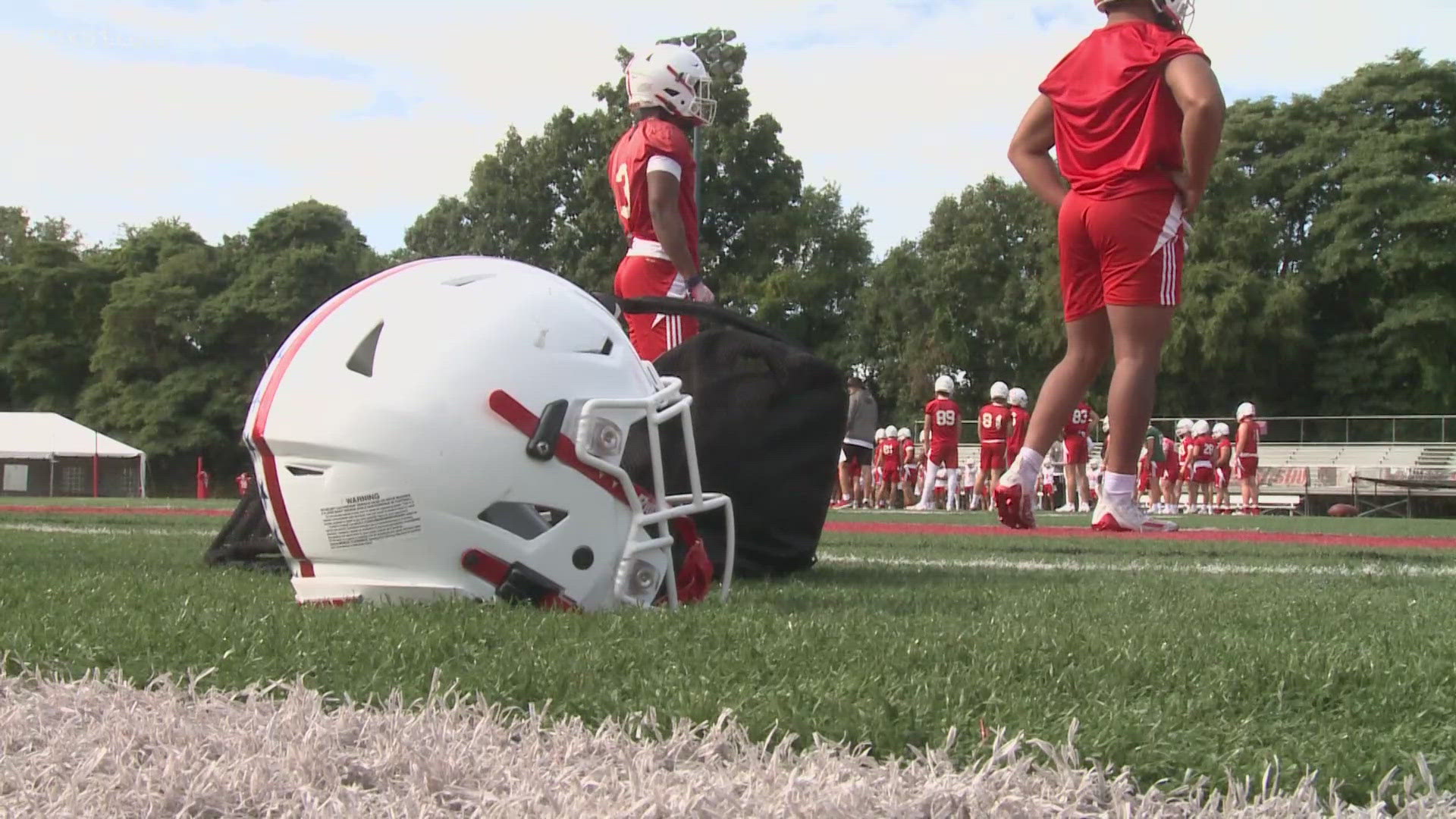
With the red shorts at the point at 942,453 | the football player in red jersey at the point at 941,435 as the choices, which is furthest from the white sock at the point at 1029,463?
the red shorts at the point at 942,453

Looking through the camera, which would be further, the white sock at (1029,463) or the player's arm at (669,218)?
the player's arm at (669,218)

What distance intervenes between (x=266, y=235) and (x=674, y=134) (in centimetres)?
5062

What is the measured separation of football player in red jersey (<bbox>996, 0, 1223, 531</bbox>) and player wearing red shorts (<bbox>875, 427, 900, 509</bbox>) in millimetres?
20479

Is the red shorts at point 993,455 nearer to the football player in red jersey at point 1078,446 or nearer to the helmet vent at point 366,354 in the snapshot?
the football player in red jersey at point 1078,446

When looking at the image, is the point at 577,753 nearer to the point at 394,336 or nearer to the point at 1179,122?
the point at 394,336

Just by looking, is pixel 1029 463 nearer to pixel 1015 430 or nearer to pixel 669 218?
pixel 669 218

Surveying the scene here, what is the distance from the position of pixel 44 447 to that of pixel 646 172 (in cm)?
3674

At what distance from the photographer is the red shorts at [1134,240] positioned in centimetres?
539

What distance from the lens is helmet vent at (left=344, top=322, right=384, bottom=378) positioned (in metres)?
2.72

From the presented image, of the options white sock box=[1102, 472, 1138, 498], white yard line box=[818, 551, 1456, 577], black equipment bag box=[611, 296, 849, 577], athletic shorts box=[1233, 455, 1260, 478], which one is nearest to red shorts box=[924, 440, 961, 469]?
athletic shorts box=[1233, 455, 1260, 478]

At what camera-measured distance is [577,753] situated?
1.52m

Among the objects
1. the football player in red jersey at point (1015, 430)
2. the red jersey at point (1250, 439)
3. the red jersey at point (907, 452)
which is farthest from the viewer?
the red jersey at point (907, 452)

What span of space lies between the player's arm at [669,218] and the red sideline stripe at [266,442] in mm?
3400

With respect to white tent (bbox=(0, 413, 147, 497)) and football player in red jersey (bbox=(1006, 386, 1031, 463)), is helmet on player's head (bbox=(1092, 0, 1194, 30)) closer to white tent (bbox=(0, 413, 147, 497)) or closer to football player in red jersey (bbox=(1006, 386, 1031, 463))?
football player in red jersey (bbox=(1006, 386, 1031, 463))
